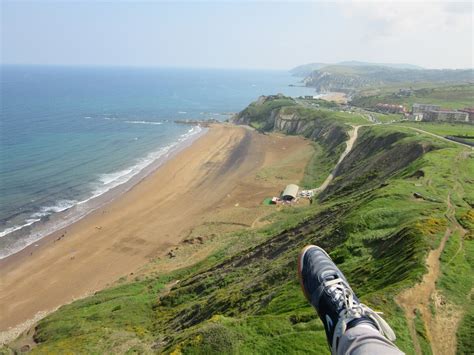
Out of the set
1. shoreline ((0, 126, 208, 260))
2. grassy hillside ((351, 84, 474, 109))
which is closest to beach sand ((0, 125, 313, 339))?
shoreline ((0, 126, 208, 260))

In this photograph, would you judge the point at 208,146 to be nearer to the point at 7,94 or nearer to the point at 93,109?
the point at 93,109

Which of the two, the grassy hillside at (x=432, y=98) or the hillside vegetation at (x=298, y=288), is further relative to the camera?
the grassy hillside at (x=432, y=98)

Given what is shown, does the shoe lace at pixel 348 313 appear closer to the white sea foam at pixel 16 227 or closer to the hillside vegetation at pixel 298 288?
the hillside vegetation at pixel 298 288

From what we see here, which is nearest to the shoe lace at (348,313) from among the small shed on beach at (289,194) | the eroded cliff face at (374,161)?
the eroded cliff face at (374,161)

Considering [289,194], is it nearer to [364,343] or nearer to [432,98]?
Result: [364,343]

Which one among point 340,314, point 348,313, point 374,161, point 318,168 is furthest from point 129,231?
point 348,313

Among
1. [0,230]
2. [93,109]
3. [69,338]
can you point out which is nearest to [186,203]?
[0,230]

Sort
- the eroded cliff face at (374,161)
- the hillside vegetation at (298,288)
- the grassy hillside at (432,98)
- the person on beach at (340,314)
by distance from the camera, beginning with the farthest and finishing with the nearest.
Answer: the grassy hillside at (432,98), the eroded cliff face at (374,161), the hillside vegetation at (298,288), the person on beach at (340,314)

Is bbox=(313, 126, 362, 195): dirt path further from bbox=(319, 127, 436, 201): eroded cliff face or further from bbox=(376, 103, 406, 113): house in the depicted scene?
bbox=(376, 103, 406, 113): house
